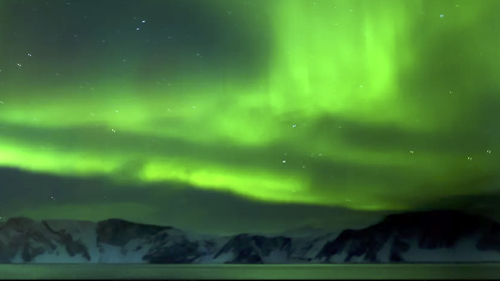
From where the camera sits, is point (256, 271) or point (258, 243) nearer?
point (256, 271)

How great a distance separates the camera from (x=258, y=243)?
Answer: 395cm

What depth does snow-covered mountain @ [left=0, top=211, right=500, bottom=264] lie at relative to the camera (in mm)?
3859

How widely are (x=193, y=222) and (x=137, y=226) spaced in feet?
1.41

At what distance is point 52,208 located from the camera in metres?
4.16

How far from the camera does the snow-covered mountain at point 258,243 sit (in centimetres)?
386

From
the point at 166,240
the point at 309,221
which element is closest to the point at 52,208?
the point at 166,240

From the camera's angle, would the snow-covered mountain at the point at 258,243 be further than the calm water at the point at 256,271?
Yes

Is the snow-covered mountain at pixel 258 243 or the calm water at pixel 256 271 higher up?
the snow-covered mountain at pixel 258 243

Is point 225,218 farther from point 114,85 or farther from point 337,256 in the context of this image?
point 114,85

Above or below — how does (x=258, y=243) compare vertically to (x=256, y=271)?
above

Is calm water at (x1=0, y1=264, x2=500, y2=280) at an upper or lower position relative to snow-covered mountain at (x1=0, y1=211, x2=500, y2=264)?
lower

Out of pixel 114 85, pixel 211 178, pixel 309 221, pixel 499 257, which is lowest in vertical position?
pixel 499 257

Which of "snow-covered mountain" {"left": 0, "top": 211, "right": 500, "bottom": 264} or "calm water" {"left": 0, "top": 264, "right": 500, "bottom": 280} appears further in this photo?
"snow-covered mountain" {"left": 0, "top": 211, "right": 500, "bottom": 264}

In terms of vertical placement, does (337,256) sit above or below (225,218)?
below
